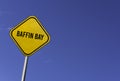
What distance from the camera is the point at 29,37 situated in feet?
28.7

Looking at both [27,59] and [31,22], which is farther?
[31,22]

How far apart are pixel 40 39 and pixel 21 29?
66 centimetres

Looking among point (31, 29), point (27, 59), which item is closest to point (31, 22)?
point (31, 29)

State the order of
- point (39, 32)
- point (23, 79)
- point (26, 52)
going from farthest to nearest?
point (39, 32), point (26, 52), point (23, 79)

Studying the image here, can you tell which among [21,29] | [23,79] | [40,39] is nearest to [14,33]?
[21,29]

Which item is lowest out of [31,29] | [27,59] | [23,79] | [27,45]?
[23,79]

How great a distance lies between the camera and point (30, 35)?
879cm

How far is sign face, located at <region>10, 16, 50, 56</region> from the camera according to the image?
8.52 metres

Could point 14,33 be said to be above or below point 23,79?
above

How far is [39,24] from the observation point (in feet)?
29.6

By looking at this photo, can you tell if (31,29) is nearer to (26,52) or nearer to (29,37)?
(29,37)

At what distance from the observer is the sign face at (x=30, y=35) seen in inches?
336

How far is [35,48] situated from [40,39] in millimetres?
357

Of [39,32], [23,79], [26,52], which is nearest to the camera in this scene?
[23,79]
